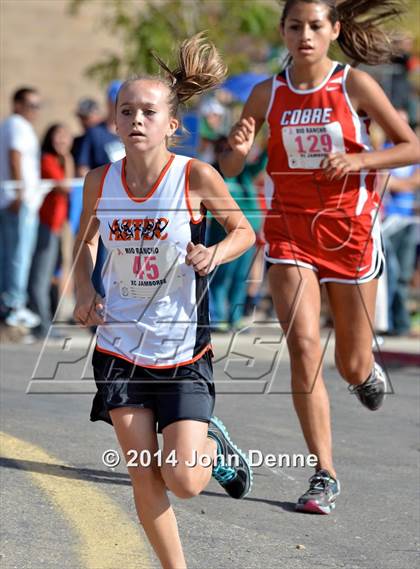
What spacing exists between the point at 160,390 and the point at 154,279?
0.42 m

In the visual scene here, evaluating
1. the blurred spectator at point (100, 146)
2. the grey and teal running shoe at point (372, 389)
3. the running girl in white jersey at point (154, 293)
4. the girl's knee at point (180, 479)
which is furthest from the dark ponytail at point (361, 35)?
the blurred spectator at point (100, 146)

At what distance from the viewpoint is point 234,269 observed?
12.1 m

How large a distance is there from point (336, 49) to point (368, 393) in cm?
204

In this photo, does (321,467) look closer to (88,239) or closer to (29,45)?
(88,239)

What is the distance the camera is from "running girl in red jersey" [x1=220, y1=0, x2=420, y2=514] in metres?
5.93

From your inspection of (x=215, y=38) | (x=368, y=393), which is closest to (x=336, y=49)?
(x=368, y=393)

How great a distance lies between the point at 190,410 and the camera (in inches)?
175

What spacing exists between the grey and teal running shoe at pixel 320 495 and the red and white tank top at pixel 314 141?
1.34 metres

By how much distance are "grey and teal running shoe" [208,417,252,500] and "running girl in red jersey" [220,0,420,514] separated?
50 centimetres

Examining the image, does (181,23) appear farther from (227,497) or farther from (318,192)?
(227,497)

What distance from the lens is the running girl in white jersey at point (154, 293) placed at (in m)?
4.39

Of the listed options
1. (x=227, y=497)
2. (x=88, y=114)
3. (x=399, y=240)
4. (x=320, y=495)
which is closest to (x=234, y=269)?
(x=399, y=240)

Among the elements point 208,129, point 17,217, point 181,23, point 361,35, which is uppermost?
point 361,35

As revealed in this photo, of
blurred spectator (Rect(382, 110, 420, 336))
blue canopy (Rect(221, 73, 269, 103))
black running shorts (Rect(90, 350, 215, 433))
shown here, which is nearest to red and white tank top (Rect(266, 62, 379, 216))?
black running shorts (Rect(90, 350, 215, 433))
